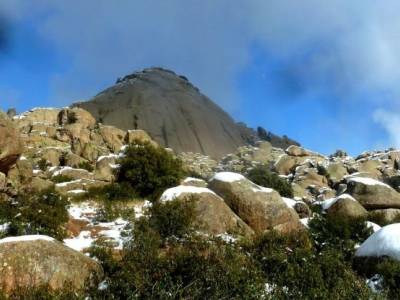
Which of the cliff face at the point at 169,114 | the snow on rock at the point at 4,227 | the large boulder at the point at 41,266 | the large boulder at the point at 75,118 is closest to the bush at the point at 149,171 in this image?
the snow on rock at the point at 4,227

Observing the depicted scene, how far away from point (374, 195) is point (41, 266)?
71.6ft

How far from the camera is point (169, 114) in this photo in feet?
457

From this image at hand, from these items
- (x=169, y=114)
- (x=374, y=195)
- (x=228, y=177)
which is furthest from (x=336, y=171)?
(x=169, y=114)

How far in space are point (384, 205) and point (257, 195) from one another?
35.4ft

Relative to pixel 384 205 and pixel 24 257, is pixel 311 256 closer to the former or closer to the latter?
pixel 24 257

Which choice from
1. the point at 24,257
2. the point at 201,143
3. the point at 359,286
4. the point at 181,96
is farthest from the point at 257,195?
the point at 181,96

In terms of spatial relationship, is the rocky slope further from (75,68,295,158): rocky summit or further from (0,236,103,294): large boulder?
(75,68,295,158): rocky summit

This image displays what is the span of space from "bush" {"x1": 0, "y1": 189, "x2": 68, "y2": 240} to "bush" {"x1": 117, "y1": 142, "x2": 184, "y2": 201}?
450 centimetres

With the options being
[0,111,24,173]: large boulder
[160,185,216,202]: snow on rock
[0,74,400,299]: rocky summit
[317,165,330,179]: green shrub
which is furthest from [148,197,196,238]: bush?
[317,165,330,179]: green shrub

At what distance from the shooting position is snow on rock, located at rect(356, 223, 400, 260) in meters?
13.3

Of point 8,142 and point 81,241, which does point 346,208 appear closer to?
point 81,241

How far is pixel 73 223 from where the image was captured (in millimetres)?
17578

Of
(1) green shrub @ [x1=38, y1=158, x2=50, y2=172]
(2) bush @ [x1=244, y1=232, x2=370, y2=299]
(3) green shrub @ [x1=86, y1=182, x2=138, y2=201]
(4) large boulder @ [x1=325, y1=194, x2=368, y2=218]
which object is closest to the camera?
(2) bush @ [x1=244, y1=232, x2=370, y2=299]

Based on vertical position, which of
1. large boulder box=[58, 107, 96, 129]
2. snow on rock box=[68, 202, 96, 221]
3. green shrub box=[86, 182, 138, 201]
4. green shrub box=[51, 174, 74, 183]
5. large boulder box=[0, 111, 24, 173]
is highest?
large boulder box=[58, 107, 96, 129]
